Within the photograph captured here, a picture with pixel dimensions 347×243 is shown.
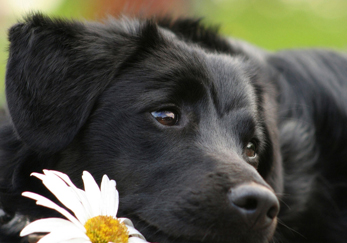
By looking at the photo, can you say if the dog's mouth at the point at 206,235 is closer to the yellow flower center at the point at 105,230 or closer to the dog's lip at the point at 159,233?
the dog's lip at the point at 159,233

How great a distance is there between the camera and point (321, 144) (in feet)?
14.4

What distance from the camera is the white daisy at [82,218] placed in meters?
1.86

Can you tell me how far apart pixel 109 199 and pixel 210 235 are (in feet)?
1.66

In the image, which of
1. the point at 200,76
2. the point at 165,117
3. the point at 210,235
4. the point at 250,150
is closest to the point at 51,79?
the point at 165,117

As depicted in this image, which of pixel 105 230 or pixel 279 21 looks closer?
pixel 105 230

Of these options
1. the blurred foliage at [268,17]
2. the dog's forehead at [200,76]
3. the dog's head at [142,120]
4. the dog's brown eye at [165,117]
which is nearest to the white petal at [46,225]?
the dog's head at [142,120]

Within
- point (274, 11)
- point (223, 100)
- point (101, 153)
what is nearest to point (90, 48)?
point (101, 153)

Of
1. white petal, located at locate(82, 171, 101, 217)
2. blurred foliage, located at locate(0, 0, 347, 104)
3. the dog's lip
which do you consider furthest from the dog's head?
blurred foliage, located at locate(0, 0, 347, 104)

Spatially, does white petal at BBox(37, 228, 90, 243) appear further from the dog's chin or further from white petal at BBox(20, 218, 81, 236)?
the dog's chin

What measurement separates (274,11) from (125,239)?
12.7 metres

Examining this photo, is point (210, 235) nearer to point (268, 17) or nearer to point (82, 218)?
point (82, 218)

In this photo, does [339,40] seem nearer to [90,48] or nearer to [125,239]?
[90,48]

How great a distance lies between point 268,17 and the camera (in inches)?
525

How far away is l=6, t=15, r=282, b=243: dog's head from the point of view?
2348 mm
